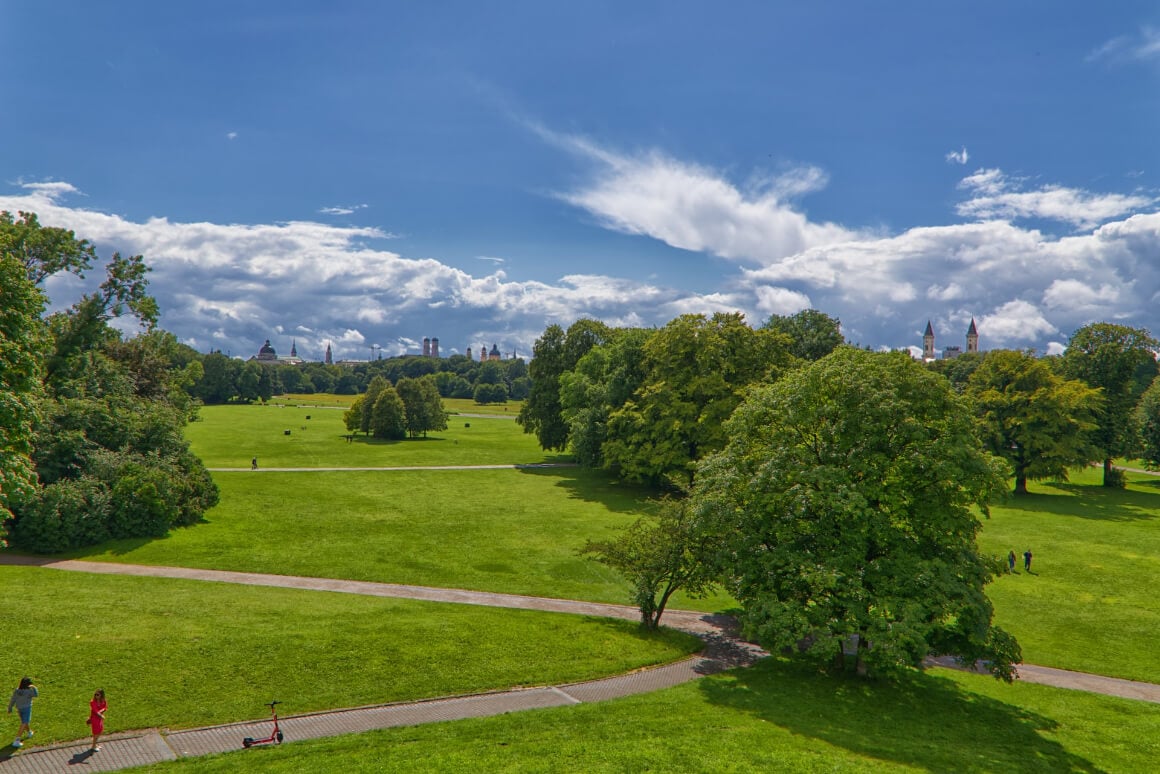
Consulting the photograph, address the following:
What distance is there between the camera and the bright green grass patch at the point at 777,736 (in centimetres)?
1395

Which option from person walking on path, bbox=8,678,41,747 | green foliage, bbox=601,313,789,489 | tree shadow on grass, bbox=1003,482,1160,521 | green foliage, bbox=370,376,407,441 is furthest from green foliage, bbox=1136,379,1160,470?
person walking on path, bbox=8,678,41,747

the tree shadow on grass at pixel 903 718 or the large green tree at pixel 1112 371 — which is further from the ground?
the large green tree at pixel 1112 371

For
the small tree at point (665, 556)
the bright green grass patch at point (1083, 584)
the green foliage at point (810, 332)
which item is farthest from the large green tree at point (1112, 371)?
the small tree at point (665, 556)

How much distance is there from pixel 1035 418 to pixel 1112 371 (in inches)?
681

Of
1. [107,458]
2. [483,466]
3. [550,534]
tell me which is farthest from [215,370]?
[550,534]

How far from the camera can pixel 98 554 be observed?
32156mm

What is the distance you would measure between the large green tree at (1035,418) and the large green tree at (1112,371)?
406 centimetres

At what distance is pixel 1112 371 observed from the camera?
217 ft

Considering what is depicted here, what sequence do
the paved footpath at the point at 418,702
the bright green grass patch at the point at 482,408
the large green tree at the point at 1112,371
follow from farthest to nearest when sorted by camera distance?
the bright green grass patch at the point at 482,408
the large green tree at the point at 1112,371
the paved footpath at the point at 418,702

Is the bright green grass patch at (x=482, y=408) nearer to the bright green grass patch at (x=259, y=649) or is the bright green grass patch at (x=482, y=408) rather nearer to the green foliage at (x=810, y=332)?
the green foliage at (x=810, y=332)

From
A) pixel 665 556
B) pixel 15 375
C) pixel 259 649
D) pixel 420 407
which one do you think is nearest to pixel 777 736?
pixel 665 556

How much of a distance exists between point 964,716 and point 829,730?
5.25 metres

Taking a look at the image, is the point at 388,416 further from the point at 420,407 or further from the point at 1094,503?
the point at 1094,503

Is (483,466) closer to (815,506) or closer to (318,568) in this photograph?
(318,568)
